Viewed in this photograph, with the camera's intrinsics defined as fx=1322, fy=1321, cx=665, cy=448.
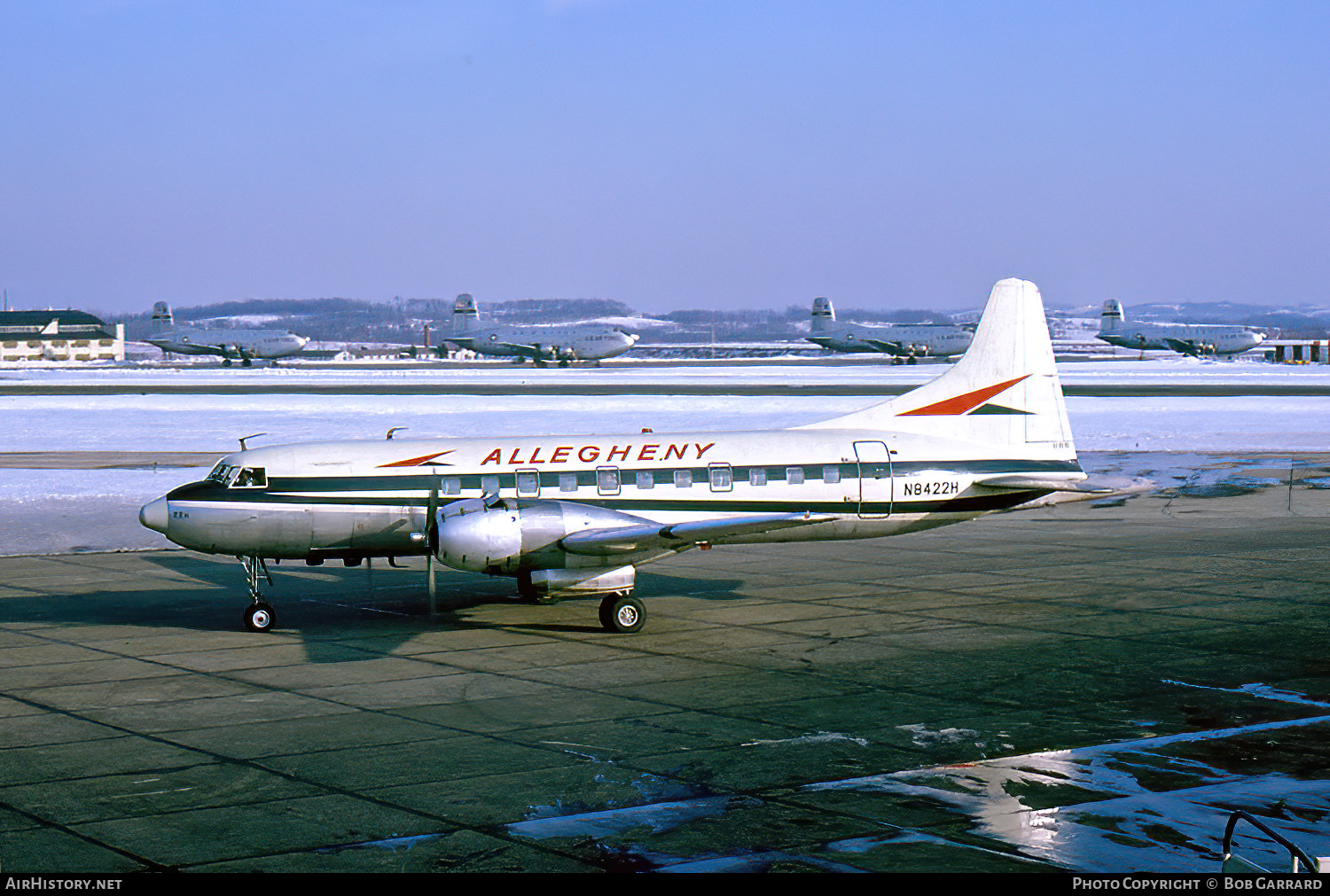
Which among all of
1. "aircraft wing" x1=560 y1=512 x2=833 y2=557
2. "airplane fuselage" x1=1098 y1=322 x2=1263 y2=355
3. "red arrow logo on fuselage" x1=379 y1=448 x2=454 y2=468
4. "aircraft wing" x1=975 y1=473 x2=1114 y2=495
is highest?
"airplane fuselage" x1=1098 y1=322 x2=1263 y2=355

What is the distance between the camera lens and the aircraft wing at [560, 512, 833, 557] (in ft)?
69.4

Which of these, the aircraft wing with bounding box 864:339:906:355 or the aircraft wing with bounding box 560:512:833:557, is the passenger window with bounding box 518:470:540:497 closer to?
the aircraft wing with bounding box 560:512:833:557

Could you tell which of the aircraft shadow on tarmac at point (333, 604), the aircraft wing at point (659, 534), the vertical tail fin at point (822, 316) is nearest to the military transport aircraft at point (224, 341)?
the vertical tail fin at point (822, 316)

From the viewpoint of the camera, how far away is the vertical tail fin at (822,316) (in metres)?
192

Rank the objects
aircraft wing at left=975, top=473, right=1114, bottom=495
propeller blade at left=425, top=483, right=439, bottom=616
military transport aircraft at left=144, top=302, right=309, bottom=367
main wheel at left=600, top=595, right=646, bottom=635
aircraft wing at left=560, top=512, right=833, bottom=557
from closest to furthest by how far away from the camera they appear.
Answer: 1. aircraft wing at left=560, top=512, right=833, bottom=557
2. main wheel at left=600, top=595, right=646, bottom=635
3. propeller blade at left=425, top=483, right=439, bottom=616
4. aircraft wing at left=975, top=473, right=1114, bottom=495
5. military transport aircraft at left=144, top=302, right=309, bottom=367

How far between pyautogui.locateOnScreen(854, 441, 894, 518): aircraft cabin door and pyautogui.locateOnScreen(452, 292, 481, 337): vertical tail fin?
166373mm

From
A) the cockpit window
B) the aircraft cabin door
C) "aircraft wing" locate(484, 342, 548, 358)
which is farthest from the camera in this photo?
"aircraft wing" locate(484, 342, 548, 358)

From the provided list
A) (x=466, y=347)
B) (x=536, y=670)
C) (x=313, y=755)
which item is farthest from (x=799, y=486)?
(x=466, y=347)

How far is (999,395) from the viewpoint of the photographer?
85.8 ft

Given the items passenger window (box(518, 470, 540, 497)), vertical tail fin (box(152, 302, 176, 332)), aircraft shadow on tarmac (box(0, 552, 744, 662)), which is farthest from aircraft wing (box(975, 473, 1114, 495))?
vertical tail fin (box(152, 302, 176, 332))

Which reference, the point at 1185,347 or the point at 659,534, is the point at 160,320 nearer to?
the point at 1185,347

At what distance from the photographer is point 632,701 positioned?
17.6 metres

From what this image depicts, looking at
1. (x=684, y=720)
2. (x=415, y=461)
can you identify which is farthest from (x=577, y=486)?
(x=684, y=720)

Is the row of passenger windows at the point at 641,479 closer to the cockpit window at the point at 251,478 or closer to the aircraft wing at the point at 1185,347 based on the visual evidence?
the cockpit window at the point at 251,478
